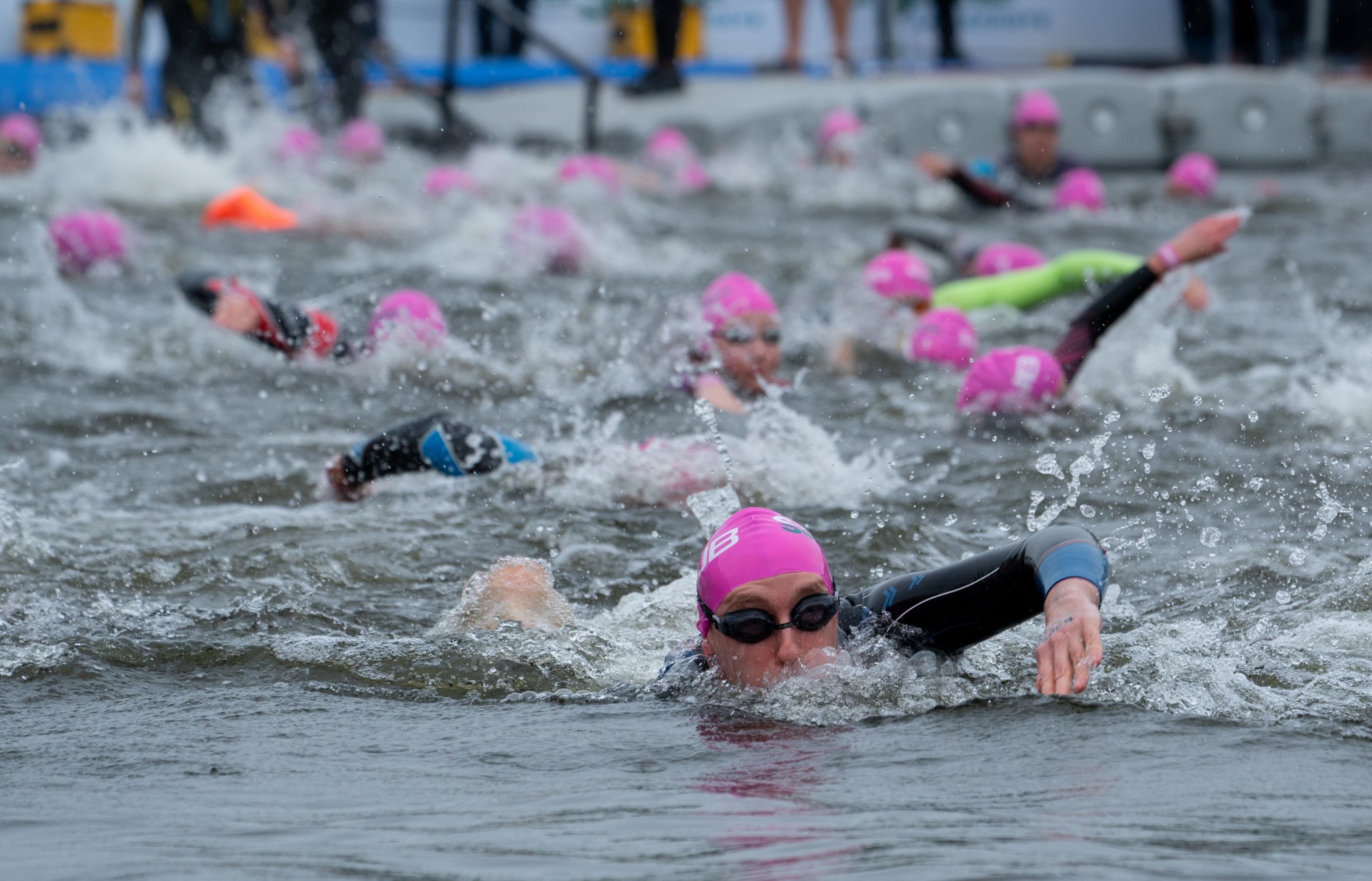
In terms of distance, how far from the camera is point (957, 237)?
1132cm

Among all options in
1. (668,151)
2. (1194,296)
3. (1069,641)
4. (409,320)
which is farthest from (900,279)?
(668,151)

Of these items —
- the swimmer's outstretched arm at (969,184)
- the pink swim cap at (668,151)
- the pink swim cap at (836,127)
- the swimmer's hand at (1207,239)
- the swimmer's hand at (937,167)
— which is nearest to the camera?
the swimmer's hand at (1207,239)

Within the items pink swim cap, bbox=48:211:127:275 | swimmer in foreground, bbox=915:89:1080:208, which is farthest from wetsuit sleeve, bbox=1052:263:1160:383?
swimmer in foreground, bbox=915:89:1080:208

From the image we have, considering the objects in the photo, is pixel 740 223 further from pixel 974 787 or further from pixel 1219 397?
pixel 974 787

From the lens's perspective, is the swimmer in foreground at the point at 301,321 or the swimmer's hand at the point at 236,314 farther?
the swimmer in foreground at the point at 301,321

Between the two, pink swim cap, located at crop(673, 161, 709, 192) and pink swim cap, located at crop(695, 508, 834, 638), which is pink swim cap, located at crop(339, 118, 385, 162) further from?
pink swim cap, located at crop(695, 508, 834, 638)

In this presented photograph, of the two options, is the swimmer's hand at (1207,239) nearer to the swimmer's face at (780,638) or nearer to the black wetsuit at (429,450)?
the black wetsuit at (429,450)

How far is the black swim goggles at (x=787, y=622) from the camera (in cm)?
407

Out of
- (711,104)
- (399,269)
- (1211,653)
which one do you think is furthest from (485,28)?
(1211,653)

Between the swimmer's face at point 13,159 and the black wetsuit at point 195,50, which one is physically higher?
the black wetsuit at point 195,50

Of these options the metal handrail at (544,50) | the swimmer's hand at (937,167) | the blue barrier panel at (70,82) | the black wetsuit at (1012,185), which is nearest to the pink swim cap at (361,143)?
the metal handrail at (544,50)

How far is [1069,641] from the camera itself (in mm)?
3697

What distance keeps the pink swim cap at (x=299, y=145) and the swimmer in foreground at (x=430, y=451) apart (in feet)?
32.0

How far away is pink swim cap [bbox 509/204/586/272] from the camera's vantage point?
11.2 metres
